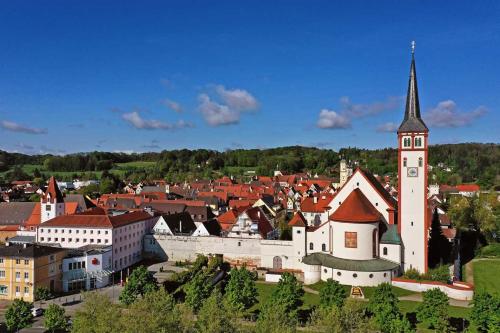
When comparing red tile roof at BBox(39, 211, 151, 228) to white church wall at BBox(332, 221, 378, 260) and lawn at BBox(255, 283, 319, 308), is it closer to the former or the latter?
lawn at BBox(255, 283, 319, 308)

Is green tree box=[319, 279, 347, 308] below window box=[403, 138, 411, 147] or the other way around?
below

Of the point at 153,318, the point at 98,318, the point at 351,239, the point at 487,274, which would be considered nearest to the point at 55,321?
the point at 98,318

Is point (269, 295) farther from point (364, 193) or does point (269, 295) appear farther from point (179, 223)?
point (179, 223)

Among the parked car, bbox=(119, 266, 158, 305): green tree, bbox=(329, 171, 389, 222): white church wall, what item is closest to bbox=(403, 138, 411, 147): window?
bbox=(329, 171, 389, 222): white church wall

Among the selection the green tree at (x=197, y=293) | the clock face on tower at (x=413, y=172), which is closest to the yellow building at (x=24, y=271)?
the green tree at (x=197, y=293)

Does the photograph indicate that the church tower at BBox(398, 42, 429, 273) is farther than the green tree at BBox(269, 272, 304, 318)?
Yes

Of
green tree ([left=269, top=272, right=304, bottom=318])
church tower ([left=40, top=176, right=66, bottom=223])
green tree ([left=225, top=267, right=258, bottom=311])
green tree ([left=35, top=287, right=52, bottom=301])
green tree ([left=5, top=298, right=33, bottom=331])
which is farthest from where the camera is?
church tower ([left=40, top=176, right=66, bottom=223])

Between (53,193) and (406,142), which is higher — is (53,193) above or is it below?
below
